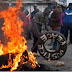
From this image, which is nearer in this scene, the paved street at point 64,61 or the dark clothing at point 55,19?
the paved street at point 64,61

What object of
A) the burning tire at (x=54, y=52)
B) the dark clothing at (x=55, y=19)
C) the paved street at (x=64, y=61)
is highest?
the dark clothing at (x=55, y=19)

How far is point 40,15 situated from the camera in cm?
762

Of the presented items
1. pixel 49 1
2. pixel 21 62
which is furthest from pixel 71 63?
pixel 49 1

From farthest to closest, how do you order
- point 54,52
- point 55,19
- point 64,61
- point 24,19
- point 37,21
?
point 24,19
point 55,19
point 37,21
point 54,52
point 64,61

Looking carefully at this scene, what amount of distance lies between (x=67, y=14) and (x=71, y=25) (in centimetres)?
68

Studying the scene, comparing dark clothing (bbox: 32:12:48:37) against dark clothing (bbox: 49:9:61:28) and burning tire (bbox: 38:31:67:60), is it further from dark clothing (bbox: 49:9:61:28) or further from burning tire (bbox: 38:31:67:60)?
dark clothing (bbox: 49:9:61:28)

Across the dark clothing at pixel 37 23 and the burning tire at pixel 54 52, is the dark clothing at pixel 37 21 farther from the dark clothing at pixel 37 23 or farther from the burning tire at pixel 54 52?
the burning tire at pixel 54 52

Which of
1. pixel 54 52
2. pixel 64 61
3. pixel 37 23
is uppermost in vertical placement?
pixel 37 23

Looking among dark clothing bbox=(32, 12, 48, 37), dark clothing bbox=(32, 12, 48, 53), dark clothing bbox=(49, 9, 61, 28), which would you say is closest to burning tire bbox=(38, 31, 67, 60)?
dark clothing bbox=(32, 12, 48, 53)

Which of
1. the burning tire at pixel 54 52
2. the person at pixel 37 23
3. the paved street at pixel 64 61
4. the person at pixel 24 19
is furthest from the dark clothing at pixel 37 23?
the person at pixel 24 19

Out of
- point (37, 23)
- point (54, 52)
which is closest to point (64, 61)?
point (54, 52)

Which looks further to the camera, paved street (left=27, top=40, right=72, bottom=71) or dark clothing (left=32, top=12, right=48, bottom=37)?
dark clothing (left=32, top=12, right=48, bottom=37)

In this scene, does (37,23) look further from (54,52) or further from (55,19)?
(55,19)

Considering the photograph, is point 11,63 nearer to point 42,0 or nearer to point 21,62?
point 21,62
